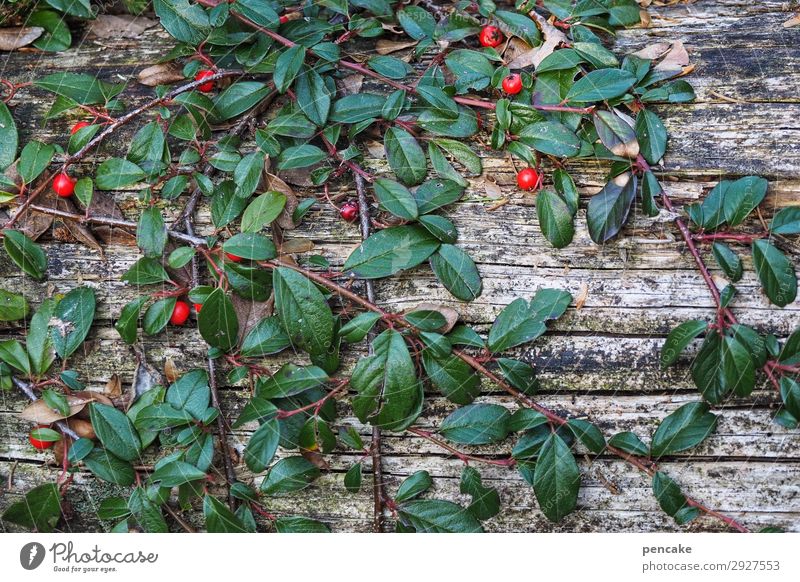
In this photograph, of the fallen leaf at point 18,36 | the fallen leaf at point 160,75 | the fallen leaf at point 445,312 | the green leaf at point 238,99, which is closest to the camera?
the fallen leaf at point 445,312

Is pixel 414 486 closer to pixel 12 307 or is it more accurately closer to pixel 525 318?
pixel 525 318

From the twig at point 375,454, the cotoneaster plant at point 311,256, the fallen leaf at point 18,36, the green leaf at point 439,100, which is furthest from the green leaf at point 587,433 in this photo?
the fallen leaf at point 18,36

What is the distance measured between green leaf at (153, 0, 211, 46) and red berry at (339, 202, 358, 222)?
59cm

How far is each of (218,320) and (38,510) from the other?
67 cm

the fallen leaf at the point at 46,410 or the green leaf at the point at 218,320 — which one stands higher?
the green leaf at the point at 218,320

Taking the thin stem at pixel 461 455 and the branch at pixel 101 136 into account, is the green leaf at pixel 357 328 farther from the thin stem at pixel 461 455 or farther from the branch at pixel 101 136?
the branch at pixel 101 136

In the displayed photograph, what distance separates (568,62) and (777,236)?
26.1 inches

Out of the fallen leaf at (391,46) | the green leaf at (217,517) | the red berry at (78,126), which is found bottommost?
the green leaf at (217,517)

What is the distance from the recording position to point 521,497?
1.62 m

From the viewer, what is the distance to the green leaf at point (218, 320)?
1.55 m

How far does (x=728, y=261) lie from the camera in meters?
1.55

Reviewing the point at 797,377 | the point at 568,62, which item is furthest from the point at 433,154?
the point at 797,377
